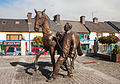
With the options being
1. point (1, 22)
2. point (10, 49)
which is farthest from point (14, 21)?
point (10, 49)

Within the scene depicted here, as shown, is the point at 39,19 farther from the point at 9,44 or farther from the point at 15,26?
the point at 15,26

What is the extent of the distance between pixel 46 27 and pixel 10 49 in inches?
635

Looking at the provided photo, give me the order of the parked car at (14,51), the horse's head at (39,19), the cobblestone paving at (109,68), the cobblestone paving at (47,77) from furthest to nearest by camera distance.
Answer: the parked car at (14,51)
the cobblestone paving at (109,68)
the horse's head at (39,19)
the cobblestone paving at (47,77)

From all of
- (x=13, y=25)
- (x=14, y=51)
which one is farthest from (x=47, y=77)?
(x=13, y=25)

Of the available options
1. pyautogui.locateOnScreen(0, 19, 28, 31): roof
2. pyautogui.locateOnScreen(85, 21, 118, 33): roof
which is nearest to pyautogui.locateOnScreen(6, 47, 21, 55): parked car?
pyautogui.locateOnScreen(0, 19, 28, 31): roof

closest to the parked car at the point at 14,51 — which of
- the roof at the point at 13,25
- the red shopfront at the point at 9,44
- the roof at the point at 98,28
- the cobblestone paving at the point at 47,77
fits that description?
the red shopfront at the point at 9,44

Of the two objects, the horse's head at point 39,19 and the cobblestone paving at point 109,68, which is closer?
the horse's head at point 39,19

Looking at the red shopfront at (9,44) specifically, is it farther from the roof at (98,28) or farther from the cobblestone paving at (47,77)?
the roof at (98,28)

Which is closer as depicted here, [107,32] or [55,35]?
[55,35]

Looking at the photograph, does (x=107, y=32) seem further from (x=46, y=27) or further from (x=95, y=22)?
(x=46, y=27)

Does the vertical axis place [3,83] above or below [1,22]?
below

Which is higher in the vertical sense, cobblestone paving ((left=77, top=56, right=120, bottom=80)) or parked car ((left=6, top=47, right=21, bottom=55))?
parked car ((left=6, top=47, right=21, bottom=55))

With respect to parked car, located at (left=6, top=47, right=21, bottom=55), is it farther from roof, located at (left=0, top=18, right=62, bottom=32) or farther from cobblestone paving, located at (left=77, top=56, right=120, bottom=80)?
cobblestone paving, located at (left=77, top=56, right=120, bottom=80)

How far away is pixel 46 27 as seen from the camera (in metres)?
5.72
